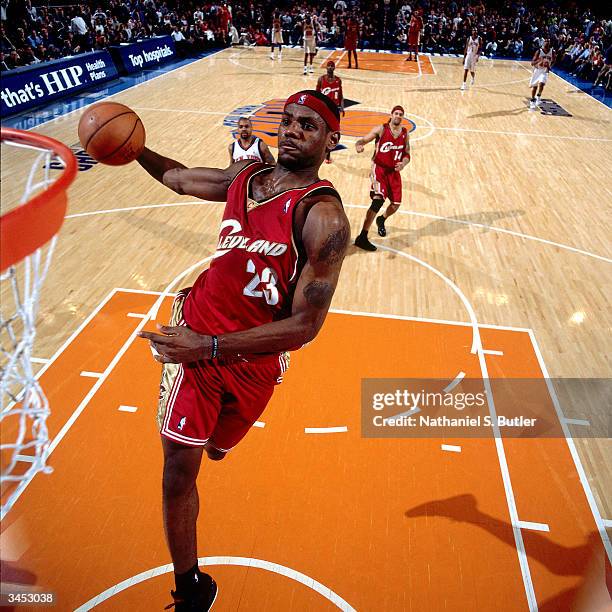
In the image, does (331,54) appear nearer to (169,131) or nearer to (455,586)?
(169,131)

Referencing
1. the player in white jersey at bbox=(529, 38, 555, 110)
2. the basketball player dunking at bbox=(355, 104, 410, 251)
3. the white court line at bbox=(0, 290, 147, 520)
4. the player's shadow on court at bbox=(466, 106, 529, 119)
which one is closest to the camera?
→ the white court line at bbox=(0, 290, 147, 520)

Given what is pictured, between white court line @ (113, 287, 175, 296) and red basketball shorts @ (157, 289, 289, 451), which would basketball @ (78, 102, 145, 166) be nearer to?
red basketball shorts @ (157, 289, 289, 451)

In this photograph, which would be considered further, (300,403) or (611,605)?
(300,403)

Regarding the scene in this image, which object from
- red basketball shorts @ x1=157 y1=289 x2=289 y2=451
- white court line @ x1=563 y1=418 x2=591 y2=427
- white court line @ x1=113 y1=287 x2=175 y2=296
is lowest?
white court line @ x1=113 y1=287 x2=175 y2=296

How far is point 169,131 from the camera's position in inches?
450

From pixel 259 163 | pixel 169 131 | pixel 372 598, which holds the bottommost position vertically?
pixel 169 131

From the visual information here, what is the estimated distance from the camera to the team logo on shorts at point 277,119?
1177 cm

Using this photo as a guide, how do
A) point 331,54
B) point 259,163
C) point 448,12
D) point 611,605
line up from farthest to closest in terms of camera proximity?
point 448,12
point 331,54
point 611,605
point 259,163

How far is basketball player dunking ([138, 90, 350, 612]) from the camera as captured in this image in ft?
7.39

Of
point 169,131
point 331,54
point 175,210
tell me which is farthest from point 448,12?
point 175,210

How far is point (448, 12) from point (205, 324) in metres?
30.4

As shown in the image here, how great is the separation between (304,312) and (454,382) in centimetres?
285

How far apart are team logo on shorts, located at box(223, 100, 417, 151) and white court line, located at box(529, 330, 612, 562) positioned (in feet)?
23.9

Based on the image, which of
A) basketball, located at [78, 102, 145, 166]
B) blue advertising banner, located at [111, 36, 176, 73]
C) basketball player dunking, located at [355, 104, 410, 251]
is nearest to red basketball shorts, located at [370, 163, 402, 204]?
basketball player dunking, located at [355, 104, 410, 251]
